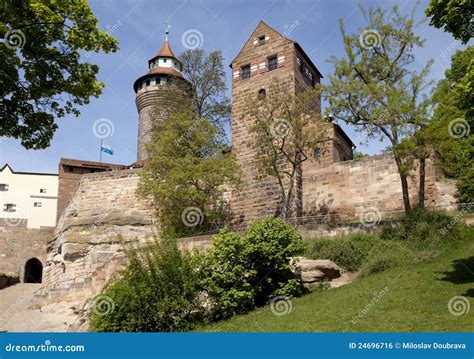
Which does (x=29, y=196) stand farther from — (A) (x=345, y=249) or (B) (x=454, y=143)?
(B) (x=454, y=143)

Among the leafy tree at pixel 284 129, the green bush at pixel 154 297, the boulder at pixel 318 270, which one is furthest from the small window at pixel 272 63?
the green bush at pixel 154 297

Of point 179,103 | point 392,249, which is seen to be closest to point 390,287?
point 392,249

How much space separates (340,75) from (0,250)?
31.1m

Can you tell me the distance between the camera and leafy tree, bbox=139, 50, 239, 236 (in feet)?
94.4

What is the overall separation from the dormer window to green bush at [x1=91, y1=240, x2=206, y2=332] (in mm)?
16939

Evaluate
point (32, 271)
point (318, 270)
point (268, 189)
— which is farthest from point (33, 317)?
point (32, 271)

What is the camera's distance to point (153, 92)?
1829 inches

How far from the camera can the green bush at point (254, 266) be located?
1638cm

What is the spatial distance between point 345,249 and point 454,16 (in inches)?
365

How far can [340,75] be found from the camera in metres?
24.5

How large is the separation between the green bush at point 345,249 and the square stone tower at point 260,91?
25.4ft

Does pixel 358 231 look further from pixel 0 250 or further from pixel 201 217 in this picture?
pixel 0 250

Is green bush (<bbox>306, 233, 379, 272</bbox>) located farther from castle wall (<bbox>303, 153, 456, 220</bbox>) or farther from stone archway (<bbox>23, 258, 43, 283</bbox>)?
stone archway (<bbox>23, 258, 43, 283</bbox>)

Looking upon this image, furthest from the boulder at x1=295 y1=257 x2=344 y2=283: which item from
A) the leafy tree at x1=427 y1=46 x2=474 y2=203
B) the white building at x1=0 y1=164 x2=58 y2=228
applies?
the white building at x1=0 y1=164 x2=58 y2=228
